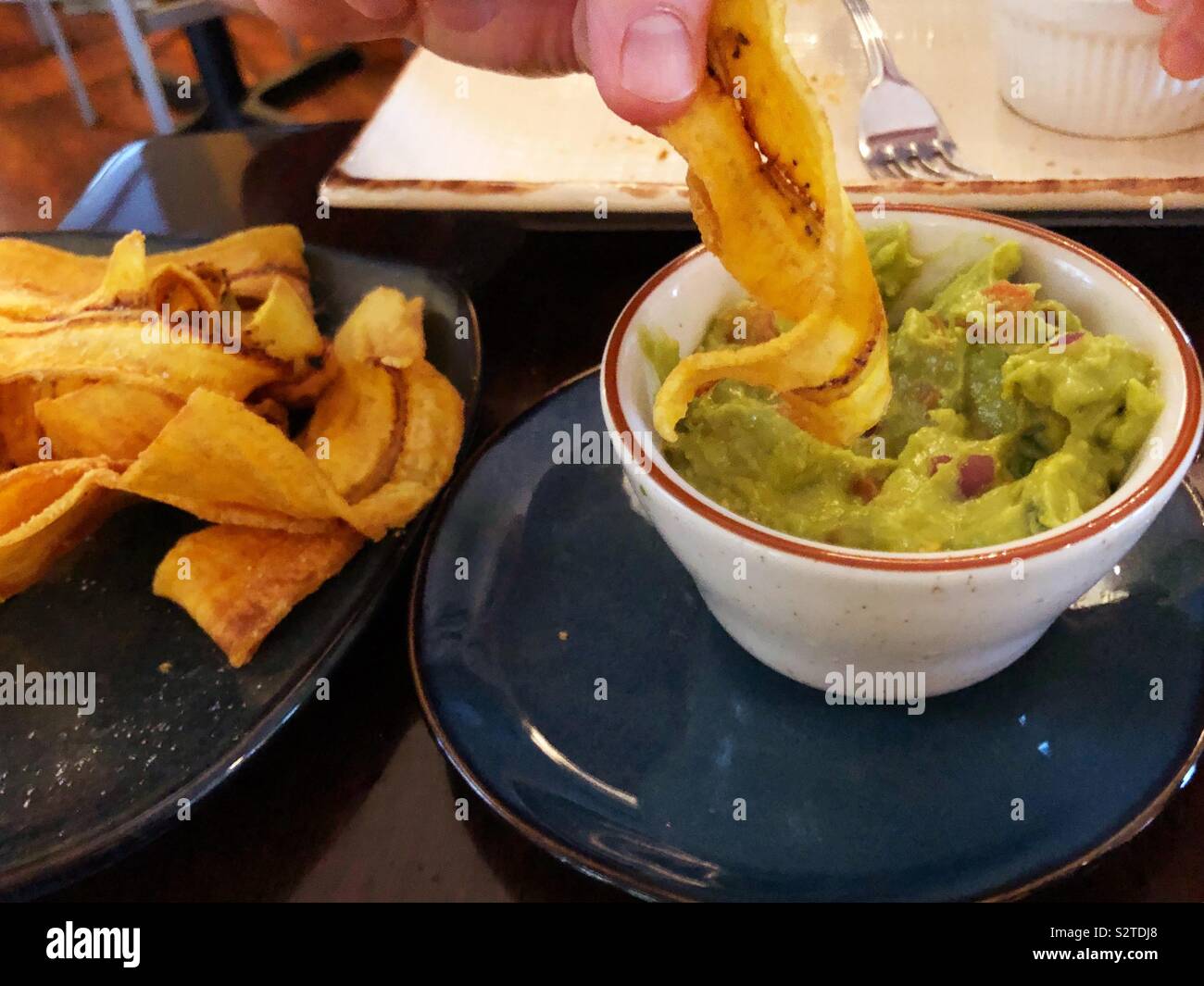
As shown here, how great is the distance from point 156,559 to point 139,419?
5.7 inches

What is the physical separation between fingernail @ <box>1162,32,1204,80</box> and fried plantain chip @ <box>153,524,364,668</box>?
1008 mm

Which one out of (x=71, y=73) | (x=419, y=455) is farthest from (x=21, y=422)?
(x=71, y=73)

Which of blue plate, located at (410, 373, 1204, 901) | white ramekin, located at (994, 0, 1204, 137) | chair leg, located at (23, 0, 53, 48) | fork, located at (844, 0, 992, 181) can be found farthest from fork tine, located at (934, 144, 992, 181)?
chair leg, located at (23, 0, 53, 48)

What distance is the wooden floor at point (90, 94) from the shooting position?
9.75 ft

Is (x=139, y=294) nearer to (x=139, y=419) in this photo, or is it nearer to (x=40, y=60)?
(x=139, y=419)

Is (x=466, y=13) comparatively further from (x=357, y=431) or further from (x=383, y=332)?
(x=357, y=431)

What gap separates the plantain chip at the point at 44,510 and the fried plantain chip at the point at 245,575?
95 mm

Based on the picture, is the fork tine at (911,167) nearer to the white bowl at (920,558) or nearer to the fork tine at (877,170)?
the fork tine at (877,170)

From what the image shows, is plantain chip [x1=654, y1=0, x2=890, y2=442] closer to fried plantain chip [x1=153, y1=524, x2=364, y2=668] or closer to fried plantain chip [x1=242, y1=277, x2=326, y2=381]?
fried plantain chip [x1=153, y1=524, x2=364, y2=668]

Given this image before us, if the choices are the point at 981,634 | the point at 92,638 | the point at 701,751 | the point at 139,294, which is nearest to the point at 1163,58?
the point at 981,634

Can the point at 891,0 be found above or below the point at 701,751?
above

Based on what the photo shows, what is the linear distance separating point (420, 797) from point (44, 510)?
Answer: 46cm

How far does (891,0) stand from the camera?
1.79m

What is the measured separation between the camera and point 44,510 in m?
0.94
